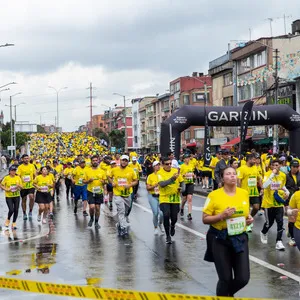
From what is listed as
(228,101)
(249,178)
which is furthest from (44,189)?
(228,101)

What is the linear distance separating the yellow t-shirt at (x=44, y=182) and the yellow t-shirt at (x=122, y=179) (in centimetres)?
350

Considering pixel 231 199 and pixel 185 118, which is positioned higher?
pixel 185 118

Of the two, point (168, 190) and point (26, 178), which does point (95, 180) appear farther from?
point (168, 190)

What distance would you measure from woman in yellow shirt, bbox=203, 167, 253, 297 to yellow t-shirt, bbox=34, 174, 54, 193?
11.4 m

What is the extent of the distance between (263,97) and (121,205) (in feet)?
145

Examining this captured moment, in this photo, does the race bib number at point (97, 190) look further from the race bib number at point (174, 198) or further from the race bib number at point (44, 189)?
the race bib number at point (174, 198)

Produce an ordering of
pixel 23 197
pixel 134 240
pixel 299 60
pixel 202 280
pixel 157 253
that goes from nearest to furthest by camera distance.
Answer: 1. pixel 202 280
2. pixel 157 253
3. pixel 134 240
4. pixel 23 197
5. pixel 299 60

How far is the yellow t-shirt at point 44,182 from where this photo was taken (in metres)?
18.5

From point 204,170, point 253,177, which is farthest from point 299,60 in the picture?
point 253,177

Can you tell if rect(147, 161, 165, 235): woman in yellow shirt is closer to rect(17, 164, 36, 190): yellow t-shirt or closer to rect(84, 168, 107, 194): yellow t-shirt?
rect(84, 168, 107, 194): yellow t-shirt

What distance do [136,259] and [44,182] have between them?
713cm

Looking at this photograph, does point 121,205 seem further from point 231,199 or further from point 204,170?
point 204,170

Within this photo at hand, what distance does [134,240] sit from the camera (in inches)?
577

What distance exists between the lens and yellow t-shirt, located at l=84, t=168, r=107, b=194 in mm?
17375
